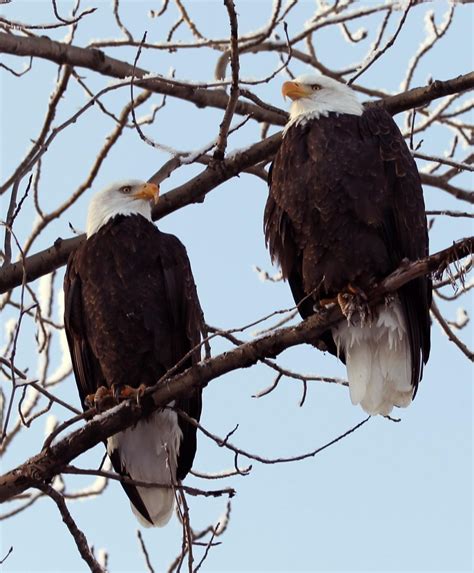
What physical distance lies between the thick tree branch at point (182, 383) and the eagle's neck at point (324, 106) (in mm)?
1034

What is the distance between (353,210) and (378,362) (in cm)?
69

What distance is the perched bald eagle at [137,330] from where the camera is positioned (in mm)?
5715

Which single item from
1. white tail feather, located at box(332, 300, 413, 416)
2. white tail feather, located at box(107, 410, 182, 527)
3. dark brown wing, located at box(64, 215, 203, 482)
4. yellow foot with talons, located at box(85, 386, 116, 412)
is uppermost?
dark brown wing, located at box(64, 215, 203, 482)

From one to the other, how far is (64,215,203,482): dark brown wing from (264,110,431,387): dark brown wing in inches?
25.5

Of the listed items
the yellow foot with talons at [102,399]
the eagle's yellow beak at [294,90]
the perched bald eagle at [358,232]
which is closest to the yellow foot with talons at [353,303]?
the perched bald eagle at [358,232]

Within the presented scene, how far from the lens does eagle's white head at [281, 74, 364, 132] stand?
5.49 meters

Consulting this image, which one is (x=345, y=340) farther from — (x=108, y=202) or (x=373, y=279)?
(x=108, y=202)

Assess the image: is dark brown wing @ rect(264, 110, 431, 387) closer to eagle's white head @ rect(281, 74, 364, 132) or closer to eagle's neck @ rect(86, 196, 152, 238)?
eagle's white head @ rect(281, 74, 364, 132)

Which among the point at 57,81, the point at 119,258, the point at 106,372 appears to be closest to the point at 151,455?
the point at 106,372

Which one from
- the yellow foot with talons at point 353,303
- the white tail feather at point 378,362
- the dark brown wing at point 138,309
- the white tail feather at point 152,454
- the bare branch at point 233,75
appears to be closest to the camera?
the bare branch at point 233,75

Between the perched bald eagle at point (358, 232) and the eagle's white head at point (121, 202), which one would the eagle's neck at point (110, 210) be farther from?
the perched bald eagle at point (358, 232)

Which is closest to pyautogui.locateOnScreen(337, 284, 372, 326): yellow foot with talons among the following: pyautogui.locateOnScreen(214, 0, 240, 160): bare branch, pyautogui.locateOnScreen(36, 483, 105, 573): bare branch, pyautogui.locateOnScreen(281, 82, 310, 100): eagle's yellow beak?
pyautogui.locateOnScreen(214, 0, 240, 160): bare branch

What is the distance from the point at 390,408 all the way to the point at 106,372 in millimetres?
1358

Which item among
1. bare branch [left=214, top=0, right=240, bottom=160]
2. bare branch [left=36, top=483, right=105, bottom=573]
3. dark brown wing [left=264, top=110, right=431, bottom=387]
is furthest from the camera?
dark brown wing [left=264, top=110, right=431, bottom=387]
